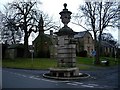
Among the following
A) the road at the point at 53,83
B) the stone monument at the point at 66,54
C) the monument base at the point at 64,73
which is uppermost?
the stone monument at the point at 66,54

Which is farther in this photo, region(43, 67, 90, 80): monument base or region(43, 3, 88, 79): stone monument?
region(43, 3, 88, 79): stone monument

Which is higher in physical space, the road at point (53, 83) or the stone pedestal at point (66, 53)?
the stone pedestal at point (66, 53)

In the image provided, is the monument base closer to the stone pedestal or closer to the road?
the stone pedestal

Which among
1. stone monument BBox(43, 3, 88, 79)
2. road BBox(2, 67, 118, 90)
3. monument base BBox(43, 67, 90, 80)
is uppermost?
stone monument BBox(43, 3, 88, 79)

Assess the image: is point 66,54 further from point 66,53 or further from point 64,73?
point 64,73

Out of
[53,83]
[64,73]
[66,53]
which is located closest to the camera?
[53,83]

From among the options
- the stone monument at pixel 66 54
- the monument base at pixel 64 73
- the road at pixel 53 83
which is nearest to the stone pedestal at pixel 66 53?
the stone monument at pixel 66 54

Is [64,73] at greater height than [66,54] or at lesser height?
lesser

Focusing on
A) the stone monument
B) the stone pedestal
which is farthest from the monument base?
the stone pedestal

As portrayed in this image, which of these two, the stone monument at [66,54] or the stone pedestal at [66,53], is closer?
the stone monument at [66,54]

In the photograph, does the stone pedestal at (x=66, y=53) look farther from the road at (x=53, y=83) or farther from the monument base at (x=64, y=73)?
the road at (x=53, y=83)

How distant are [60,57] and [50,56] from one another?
41.8 m

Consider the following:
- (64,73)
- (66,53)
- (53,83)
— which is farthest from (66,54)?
(53,83)

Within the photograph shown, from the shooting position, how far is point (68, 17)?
20.9m
